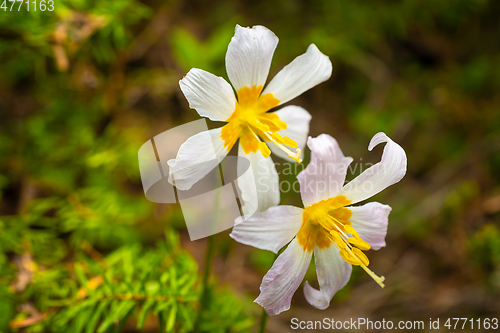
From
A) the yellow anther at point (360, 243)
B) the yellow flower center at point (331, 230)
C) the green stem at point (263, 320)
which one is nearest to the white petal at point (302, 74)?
the yellow flower center at point (331, 230)

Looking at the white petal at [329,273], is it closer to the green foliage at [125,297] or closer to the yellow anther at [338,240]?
the yellow anther at [338,240]

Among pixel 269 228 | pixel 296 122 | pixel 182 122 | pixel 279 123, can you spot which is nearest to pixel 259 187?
pixel 269 228

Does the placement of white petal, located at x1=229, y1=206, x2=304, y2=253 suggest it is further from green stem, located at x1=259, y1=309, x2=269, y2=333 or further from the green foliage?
the green foliage

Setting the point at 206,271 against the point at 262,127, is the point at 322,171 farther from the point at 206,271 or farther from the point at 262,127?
the point at 206,271

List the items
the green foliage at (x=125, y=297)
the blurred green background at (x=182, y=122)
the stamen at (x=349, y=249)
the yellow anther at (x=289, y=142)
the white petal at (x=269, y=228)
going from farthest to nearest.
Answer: the blurred green background at (x=182, y=122) < the green foliage at (x=125, y=297) < the yellow anther at (x=289, y=142) < the stamen at (x=349, y=249) < the white petal at (x=269, y=228)

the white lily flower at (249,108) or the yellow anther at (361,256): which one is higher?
the white lily flower at (249,108)

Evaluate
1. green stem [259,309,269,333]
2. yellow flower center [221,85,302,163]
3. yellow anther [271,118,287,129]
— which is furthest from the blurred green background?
yellow anther [271,118,287,129]

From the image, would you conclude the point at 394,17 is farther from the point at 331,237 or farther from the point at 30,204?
the point at 30,204
